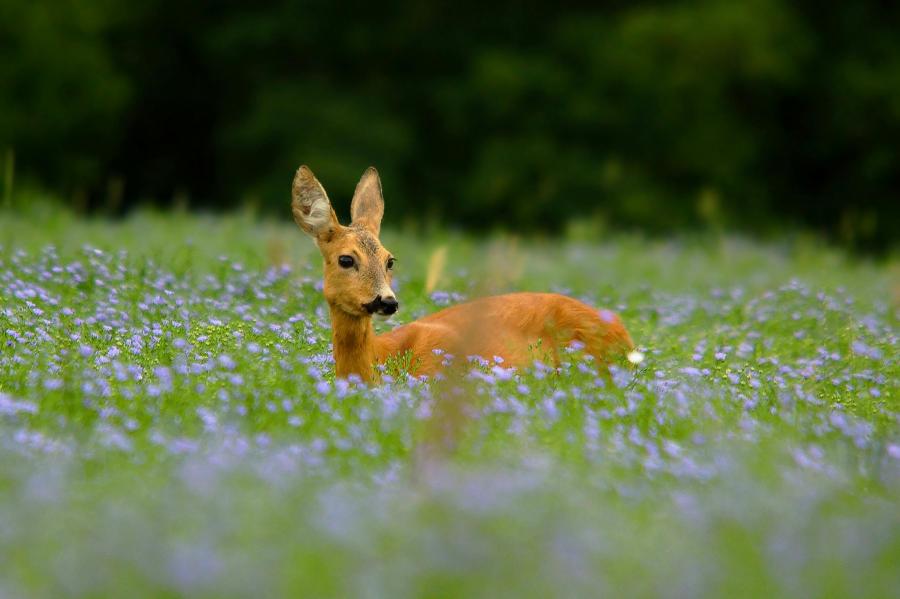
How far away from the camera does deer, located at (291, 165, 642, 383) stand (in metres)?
5.61

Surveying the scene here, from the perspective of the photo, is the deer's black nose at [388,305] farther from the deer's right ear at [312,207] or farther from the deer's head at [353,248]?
the deer's right ear at [312,207]

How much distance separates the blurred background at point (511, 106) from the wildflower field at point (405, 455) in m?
11.5

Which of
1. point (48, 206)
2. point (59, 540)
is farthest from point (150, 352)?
point (48, 206)

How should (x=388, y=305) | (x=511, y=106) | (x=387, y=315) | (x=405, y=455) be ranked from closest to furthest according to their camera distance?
(x=405, y=455) → (x=388, y=305) → (x=387, y=315) → (x=511, y=106)

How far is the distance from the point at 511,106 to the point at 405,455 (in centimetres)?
1587

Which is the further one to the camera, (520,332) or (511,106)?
(511,106)

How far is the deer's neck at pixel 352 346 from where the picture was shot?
557 centimetres

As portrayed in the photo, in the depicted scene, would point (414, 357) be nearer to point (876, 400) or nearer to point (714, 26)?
point (876, 400)

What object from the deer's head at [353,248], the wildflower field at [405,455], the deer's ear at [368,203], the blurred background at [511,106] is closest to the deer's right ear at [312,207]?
the deer's head at [353,248]

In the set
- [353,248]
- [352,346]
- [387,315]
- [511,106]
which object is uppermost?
[353,248]

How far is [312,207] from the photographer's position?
600 centimetres

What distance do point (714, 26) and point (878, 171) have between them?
12.9ft

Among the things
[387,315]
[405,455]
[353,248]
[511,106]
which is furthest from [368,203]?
[511,106]

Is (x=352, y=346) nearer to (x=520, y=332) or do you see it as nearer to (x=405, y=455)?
(x=520, y=332)
